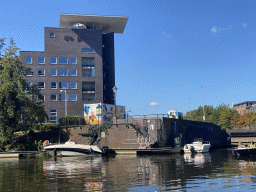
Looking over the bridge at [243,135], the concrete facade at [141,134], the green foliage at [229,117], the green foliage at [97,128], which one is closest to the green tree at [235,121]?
the green foliage at [229,117]

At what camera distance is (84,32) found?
238 ft

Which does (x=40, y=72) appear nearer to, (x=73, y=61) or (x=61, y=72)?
(x=61, y=72)

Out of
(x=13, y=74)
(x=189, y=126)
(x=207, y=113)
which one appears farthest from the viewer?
(x=207, y=113)

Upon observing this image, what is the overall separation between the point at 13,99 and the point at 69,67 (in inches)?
1017

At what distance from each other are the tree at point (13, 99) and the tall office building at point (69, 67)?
63.8 ft

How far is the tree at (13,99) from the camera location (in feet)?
151

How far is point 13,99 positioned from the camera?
4700cm

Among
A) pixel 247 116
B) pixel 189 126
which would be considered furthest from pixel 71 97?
pixel 247 116

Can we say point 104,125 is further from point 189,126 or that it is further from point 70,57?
point 70,57

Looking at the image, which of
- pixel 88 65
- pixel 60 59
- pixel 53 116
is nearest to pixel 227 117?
pixel 88 65

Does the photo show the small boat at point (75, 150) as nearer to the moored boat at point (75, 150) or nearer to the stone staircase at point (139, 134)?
the moored boat at point (75, 150)

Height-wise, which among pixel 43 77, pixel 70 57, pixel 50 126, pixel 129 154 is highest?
pixel 70 57

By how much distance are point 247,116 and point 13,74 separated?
3338 inches

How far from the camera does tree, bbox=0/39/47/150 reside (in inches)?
1806
